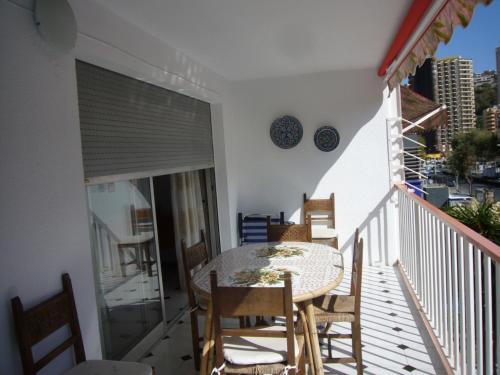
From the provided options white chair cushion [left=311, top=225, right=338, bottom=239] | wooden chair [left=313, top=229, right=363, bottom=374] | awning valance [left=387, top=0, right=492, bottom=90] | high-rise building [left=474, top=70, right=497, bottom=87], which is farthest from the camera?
high-rise building [left=474, top=70, right=497, bottom=87]

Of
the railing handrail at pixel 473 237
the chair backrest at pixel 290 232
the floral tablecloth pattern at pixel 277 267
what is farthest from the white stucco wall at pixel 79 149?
the railing handrail at pixel 473 237

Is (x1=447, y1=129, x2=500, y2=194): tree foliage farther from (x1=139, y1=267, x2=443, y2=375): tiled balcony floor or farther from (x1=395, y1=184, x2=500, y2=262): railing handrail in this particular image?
(x1=395, y1=184, x2=500, y2=262): railing handrail

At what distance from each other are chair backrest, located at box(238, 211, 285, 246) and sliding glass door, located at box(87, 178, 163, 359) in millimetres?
2016

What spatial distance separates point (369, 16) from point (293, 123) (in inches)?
95.0

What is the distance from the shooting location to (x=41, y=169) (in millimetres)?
2139

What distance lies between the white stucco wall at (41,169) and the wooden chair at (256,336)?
0.90 metres

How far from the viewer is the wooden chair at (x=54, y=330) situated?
6.17 feet

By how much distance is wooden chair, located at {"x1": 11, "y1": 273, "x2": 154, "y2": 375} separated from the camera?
1.88m

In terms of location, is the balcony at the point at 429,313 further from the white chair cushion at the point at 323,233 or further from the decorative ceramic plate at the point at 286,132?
the decorative ceramic plate at the point at 286,132

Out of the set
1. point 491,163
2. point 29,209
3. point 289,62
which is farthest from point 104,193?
point 491,163

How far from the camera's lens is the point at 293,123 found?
18.6ft

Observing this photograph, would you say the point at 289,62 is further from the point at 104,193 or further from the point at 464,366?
the point at 464,366

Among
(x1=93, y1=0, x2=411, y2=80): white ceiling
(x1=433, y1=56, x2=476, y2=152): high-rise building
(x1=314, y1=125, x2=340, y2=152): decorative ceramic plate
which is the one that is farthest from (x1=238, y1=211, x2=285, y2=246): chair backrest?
(x1=433, y1=56, x2=476, y2=152): high-rise building

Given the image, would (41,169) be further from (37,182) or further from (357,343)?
(357,343)
